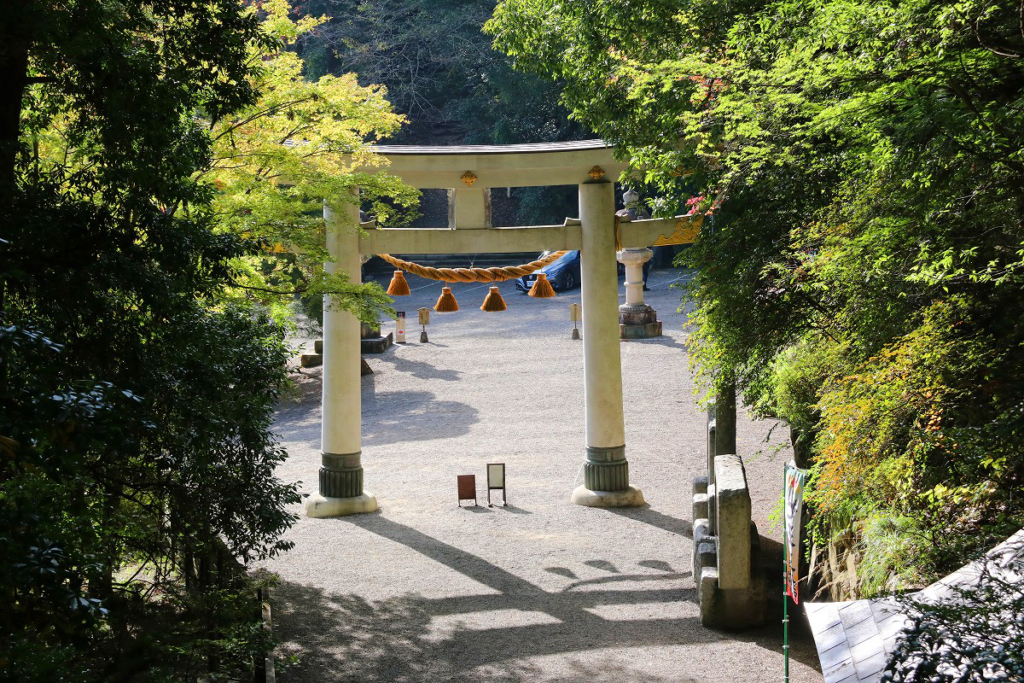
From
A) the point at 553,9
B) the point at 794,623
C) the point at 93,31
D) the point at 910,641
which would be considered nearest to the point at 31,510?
the point at 93,31

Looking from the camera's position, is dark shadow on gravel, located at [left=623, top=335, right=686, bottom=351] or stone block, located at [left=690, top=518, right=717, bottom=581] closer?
stone block, located at [left=690, top=518, right=717, bottom=581]

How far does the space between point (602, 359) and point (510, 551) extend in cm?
306

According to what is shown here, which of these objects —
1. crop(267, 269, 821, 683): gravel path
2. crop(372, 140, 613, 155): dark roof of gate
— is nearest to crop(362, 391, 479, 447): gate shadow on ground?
crop(267, 269, 821, 683): gravel path

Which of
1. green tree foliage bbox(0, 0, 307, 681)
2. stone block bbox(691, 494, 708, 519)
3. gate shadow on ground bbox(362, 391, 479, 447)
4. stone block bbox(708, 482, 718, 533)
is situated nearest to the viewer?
green tree foliage bbox(0, 0, 307, 681)

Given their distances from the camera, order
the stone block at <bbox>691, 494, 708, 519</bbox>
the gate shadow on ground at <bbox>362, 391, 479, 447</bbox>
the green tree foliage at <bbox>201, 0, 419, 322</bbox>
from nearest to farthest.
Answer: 1. the green tree foliage at <bbox>201, 0, 419, 322</bbox>
2. the stone block at <bbox>691, 494, 708, 519</bbox>
3. the gate shadow on ground at <bbox>362, 391, 479, 447</bbox>

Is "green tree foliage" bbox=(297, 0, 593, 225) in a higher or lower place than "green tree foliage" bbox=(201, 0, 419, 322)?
higher

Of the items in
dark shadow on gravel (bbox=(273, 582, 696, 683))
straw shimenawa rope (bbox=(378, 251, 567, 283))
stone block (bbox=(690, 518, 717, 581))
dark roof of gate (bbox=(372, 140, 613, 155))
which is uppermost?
dark roof of gate (bbox=(372, 140, 613, 155))

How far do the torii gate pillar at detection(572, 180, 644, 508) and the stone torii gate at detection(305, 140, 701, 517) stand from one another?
0.04ft

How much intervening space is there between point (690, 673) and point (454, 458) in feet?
26.3

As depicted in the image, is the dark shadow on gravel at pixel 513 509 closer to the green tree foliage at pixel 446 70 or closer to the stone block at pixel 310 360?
the stone block at pixel 310 360

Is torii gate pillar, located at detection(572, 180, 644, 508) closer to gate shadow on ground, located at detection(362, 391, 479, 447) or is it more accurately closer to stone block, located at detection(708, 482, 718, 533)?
stone block, located at detection(708, 482, 718, 533)

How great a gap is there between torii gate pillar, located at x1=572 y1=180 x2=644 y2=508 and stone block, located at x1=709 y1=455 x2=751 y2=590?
4.13 metres

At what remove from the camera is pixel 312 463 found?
51.3ft

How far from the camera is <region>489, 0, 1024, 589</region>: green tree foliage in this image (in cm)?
621
